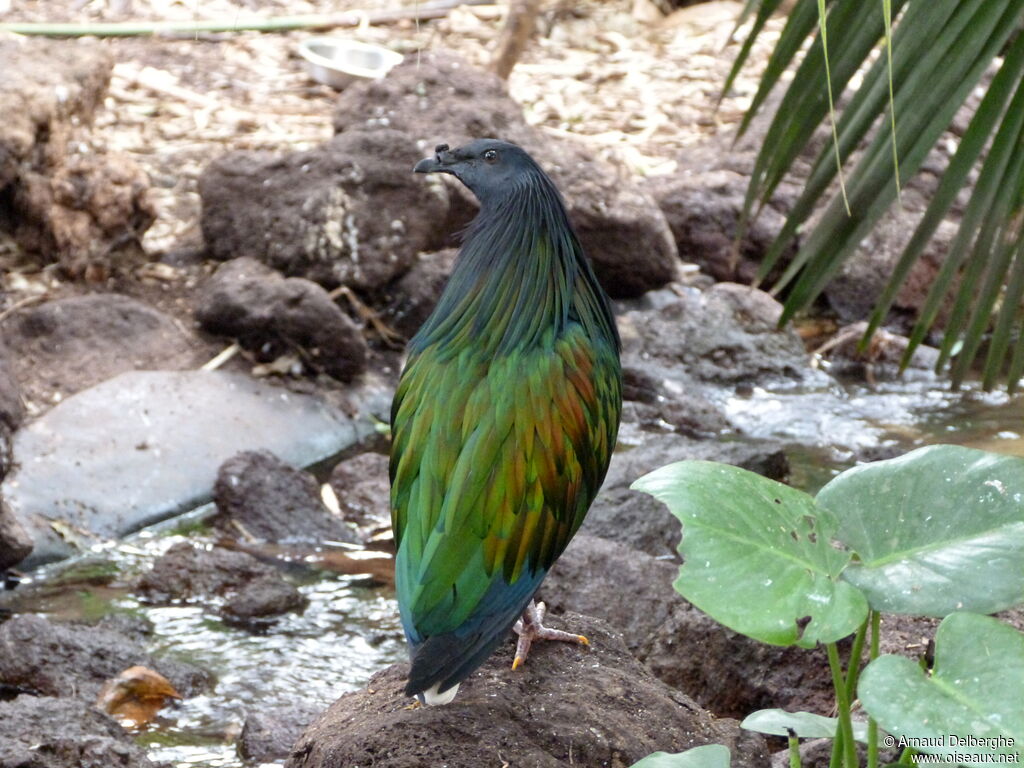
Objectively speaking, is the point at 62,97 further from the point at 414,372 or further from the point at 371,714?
the point at 371,714

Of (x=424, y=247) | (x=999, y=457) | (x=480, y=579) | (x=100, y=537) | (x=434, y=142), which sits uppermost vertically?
(x=999, y=457)

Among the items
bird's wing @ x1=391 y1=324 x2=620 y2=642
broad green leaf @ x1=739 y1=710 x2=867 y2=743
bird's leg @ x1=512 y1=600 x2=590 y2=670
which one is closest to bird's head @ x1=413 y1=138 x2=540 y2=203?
bird's wing @ x1=391 y1=324 x2=620 y2=642

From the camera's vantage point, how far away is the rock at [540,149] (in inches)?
303

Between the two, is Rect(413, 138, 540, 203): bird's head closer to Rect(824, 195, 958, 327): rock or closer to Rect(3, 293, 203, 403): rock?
Rect(3, 293, 203, 403): rock

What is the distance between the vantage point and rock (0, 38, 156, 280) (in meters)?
6.84

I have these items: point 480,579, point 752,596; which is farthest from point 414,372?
point 752,596

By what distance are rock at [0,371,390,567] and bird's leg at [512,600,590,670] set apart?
9.11 ft

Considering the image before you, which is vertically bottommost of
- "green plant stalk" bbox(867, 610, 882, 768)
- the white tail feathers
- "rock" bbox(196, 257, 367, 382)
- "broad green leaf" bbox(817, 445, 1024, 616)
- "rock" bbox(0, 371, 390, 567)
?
"rock" bbox(0, 371, 390, 567)

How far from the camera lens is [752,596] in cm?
204

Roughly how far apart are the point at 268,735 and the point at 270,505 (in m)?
1.72

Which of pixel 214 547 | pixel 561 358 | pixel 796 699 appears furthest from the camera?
pixel 214 547

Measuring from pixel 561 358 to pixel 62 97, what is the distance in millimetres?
4932

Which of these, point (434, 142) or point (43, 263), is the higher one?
point (434, 142)

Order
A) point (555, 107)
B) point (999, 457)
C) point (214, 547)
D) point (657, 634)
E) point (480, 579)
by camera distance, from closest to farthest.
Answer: point (999, 457) → point (480, 579) → point (657, 634) → point (214, 547) → point (555, 107)
